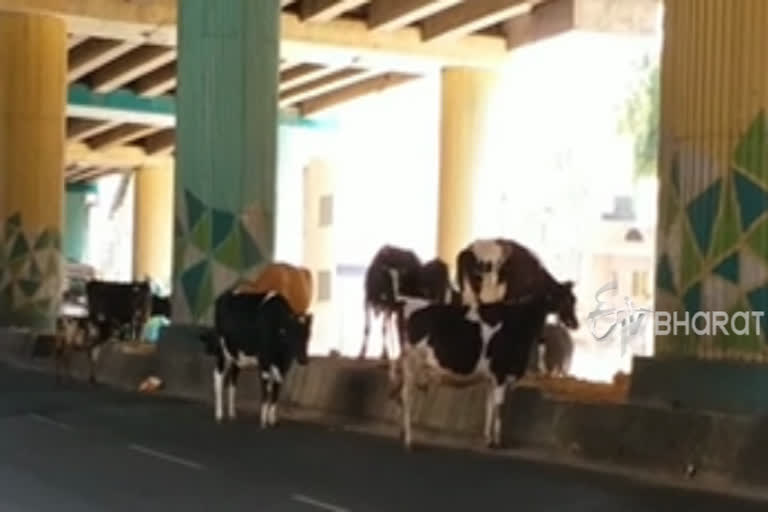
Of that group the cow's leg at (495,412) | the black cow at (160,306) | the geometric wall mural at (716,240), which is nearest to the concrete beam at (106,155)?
the black cow at (160,306)

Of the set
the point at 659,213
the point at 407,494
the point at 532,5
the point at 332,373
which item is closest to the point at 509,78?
the point at 532,5

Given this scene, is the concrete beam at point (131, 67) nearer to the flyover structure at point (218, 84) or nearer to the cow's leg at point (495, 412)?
the flyover structure at point (218, 84)

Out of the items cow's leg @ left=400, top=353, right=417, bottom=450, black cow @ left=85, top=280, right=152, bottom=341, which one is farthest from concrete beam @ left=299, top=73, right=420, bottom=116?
cow's leg @ left=400, top=353, right=417, bottom=450

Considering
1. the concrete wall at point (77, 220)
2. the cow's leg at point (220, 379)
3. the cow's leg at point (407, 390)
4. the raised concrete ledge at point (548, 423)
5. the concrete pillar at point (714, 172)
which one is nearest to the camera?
the raised concrete ledge at point (548, 423)

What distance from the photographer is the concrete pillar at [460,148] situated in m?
36.8

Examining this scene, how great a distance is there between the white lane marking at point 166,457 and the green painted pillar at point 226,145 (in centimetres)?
621

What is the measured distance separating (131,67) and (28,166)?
30.7 ft

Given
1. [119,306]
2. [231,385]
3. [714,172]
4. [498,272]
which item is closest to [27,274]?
[119,306]

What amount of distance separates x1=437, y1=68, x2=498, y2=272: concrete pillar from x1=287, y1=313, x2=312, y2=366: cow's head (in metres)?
20.0

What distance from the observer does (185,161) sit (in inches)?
834

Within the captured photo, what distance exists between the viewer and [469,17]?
34156mm

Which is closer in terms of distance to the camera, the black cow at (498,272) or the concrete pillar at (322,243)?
the black cow at (498,272)

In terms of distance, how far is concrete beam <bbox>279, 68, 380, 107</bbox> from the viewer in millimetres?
42531

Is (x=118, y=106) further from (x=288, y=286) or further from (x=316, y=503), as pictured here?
(x=316, y=503)
